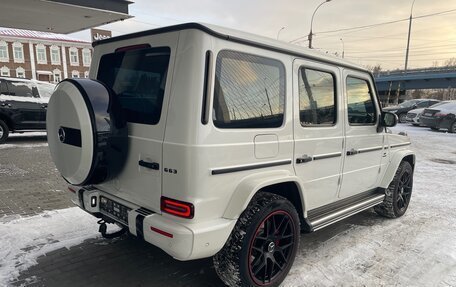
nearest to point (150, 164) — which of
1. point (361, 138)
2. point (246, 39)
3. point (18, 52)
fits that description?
point (246, 39)

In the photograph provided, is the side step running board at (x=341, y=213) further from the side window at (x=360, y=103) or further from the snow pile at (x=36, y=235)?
the snow pile at (x=36, y=235)

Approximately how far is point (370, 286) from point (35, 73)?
5113cm

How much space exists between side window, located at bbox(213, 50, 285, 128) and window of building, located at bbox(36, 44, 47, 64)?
49.6 meters

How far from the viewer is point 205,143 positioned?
7.68ft

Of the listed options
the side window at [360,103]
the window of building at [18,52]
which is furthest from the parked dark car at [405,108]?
the window of building at [18,52]

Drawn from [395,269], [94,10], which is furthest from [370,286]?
[94,10]

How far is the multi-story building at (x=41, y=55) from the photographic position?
42781mm

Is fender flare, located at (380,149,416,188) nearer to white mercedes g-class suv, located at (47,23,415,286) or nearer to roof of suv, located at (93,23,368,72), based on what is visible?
white mercedes g-class suv, located at (47,23,415,286)

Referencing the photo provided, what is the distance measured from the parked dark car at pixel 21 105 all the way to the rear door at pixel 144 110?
8.30 m

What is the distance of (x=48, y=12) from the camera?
10.2 m

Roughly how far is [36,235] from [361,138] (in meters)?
3.92

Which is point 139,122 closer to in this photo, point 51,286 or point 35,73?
point 51,286

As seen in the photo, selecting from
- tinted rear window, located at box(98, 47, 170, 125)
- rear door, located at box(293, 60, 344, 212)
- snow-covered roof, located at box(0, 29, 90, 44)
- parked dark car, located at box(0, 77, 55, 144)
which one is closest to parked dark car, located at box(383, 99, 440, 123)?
parked dark car, located at box(0, 77, 55, 144)

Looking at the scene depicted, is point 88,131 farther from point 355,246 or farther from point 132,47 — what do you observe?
point 355,246
